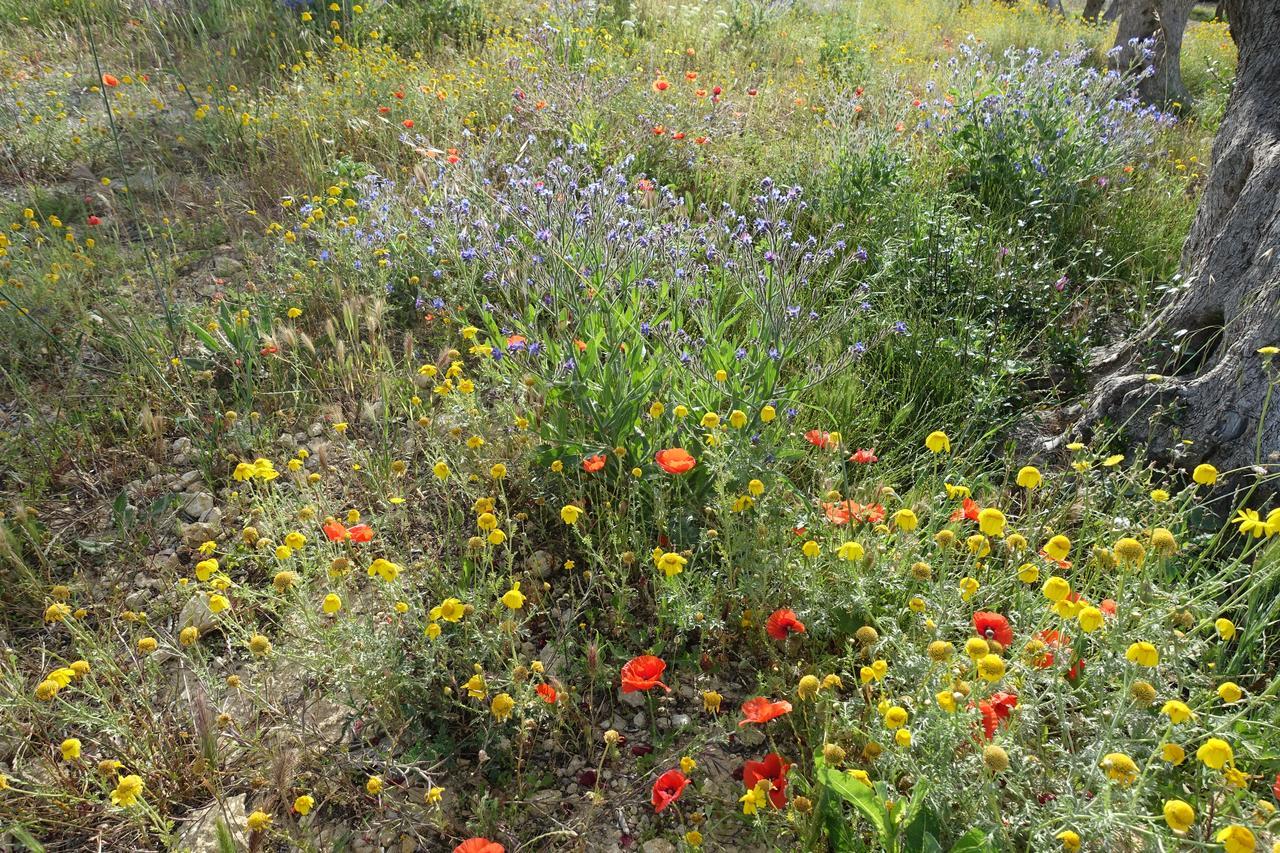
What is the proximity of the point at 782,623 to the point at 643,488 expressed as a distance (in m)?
0.71

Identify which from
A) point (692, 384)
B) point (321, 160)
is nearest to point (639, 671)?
point (692, 384)

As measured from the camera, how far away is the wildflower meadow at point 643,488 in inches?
68.6

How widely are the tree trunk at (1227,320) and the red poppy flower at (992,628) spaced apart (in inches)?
44.7

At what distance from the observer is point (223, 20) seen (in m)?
6.32

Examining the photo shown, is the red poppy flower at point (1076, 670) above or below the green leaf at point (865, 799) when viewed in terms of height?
above

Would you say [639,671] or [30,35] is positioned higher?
[30,35]

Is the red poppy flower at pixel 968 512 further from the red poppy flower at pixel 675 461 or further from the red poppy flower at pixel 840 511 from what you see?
the red poppy flower at pixel 675 461

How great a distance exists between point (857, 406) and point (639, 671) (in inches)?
65.3

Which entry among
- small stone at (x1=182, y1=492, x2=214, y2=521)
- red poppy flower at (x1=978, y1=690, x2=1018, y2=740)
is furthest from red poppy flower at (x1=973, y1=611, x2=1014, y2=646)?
small stone at (x1=182, y1=492, x2=214, y2=521)

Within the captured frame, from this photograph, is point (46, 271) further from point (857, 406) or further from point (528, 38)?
point (857, 406)

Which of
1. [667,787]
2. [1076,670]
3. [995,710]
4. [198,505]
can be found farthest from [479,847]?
[198,505]

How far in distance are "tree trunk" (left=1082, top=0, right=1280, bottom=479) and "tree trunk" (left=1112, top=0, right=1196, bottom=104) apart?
17.6ft

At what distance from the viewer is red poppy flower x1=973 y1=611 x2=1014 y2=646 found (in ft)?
5.78

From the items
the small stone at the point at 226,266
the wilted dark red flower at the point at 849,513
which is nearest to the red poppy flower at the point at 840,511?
the wilted dark red flower at the point at 849,513
